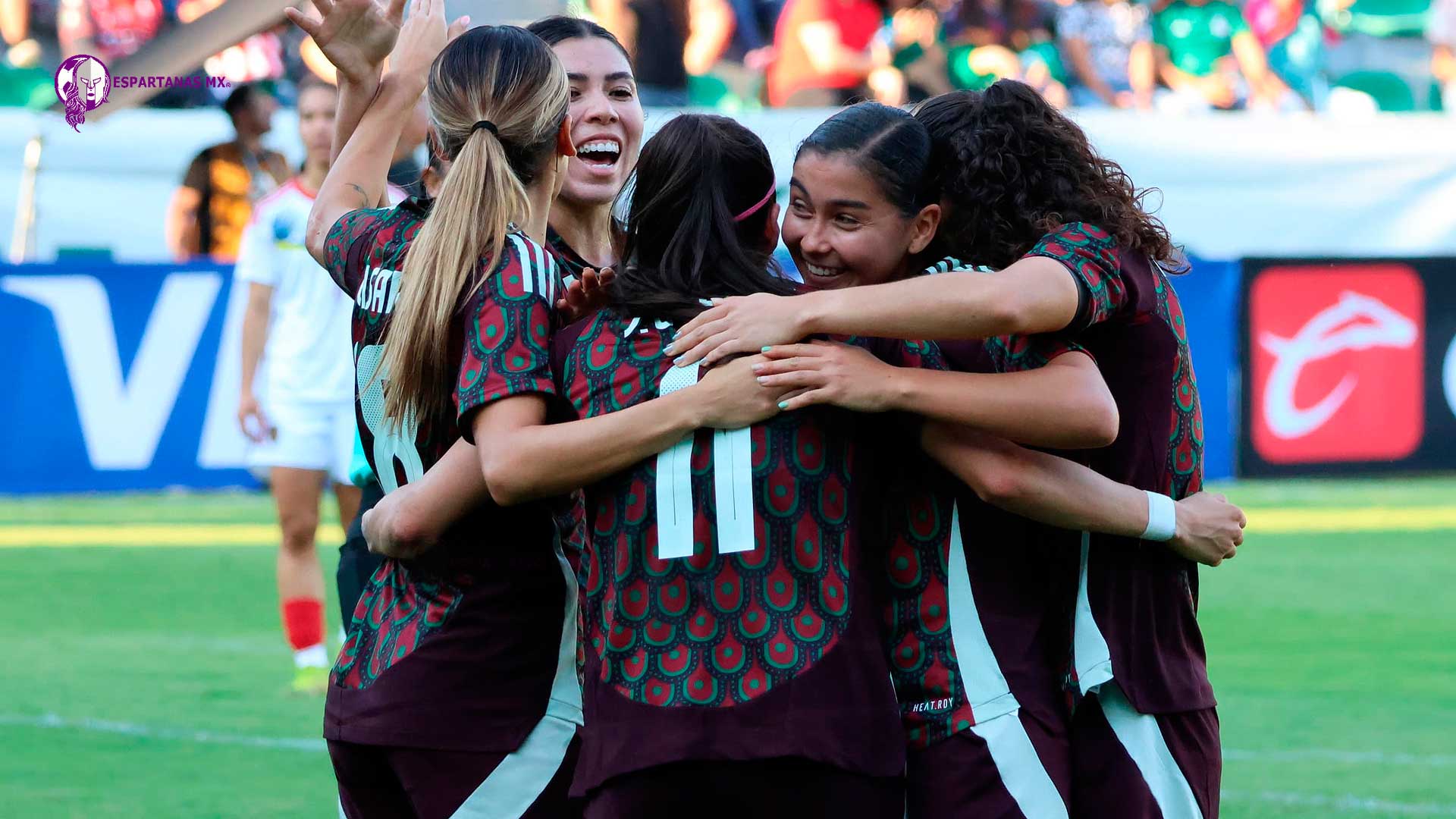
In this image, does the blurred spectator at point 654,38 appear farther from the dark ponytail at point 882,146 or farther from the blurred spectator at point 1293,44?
the dark ponytail at point 882,146

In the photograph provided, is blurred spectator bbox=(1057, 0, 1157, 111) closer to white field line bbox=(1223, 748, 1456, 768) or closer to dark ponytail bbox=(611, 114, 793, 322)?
white field line bbox=(1223, 748, 1456, 768)

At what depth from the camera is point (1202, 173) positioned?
521 inches

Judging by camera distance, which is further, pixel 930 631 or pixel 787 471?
pixel 930 631

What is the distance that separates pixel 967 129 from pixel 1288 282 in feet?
32.1

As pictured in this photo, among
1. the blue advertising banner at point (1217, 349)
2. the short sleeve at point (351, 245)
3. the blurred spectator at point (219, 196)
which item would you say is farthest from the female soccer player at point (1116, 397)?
the blue advertising banner at point (1217, 349)

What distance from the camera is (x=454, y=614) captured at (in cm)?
282

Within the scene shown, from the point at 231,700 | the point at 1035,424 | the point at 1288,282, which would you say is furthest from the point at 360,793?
the point at 1288,282

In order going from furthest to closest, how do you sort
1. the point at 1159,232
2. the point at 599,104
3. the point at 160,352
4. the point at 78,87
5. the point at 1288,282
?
the point at 1288,282
the point at 160,352
the point at 78,87
the point at 599,104
the point at 1159,232

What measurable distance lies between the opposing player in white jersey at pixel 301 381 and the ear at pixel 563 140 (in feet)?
12.6

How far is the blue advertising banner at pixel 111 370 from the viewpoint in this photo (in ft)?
35.5

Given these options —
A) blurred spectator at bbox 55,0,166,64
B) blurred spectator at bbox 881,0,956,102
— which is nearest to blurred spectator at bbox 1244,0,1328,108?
blurred spectator at bbox 881,0,956,102

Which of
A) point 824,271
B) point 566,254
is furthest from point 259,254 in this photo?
point 824,271

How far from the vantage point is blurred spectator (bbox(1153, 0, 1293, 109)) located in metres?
15.9

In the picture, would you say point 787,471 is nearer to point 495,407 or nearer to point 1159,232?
point 495,407
